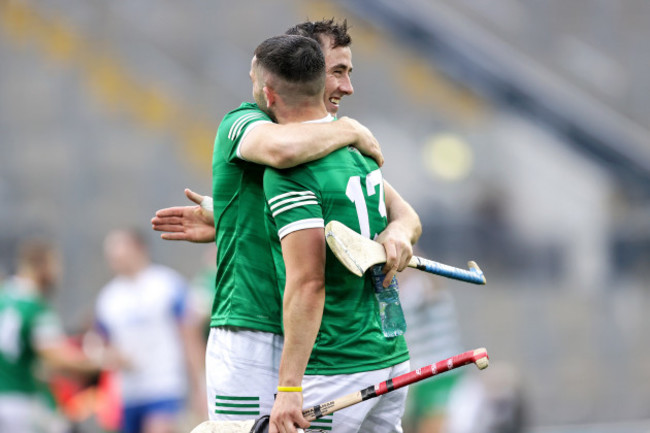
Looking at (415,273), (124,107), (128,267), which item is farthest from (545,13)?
(128,267)

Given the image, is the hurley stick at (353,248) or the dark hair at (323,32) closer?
the hurley stick at (353,248)

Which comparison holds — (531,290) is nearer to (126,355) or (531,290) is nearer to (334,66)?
(126,355)

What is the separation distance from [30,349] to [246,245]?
194 inches

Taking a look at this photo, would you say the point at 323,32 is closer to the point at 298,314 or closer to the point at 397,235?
the point at 397,235

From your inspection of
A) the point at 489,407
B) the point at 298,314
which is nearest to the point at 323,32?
the point at 298,314

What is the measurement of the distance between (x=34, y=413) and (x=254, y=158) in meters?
5.51

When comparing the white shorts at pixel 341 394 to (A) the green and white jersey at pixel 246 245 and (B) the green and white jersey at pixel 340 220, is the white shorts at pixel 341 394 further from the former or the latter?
(A) the green and white jersey at pixel 246 245

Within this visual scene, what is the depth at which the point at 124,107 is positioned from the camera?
14.9 meters

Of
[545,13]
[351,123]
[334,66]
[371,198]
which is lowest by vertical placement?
[371,198]

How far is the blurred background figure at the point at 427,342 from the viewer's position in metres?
8.34

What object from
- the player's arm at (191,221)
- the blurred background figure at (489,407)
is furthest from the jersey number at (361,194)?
the blurred background figure at (489,407)

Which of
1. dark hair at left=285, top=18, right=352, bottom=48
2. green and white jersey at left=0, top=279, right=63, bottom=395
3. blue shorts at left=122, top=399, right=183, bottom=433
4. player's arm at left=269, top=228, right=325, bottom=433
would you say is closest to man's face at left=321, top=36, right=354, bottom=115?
dark hair at left=285, top=18, right=352, bottom=48

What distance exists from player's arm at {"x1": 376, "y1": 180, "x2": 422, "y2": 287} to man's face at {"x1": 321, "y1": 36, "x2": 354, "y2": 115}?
45cm

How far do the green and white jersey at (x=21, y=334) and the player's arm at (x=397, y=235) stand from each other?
471 cm
